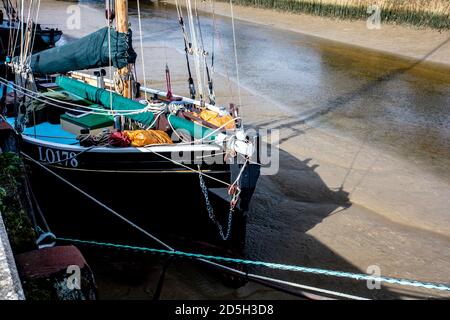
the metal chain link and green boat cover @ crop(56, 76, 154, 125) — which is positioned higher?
green boat cover @ crop(56, 76, 154, 125)

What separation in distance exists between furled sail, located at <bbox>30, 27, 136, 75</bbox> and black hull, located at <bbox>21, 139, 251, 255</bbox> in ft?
6.48

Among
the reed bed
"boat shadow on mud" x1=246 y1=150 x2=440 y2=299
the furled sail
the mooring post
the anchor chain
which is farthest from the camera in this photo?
the reed bed

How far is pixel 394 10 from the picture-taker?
104ft

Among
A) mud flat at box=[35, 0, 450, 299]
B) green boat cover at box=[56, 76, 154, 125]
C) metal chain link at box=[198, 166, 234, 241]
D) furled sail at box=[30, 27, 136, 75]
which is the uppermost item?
furled sail at box=[30, 27, 136, 75]

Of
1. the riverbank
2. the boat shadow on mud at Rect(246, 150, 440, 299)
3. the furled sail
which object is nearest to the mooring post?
the boat shadow on mud at Rect(246, 150, 440, 299)

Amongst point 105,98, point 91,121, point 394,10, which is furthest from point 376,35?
point 91,121

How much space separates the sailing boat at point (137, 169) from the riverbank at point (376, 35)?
21.2 meters

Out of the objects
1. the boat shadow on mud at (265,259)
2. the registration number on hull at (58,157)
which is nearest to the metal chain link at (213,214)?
the boat shadow on mud at (265,259)

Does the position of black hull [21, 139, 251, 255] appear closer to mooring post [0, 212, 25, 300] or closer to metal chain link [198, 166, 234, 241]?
metal chain link [198, 166, 234, 241]

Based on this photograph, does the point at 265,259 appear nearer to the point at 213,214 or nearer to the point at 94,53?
the point at 213,214

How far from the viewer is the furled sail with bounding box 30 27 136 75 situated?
8562 mm

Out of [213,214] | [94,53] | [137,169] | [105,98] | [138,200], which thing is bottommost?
[213,214]

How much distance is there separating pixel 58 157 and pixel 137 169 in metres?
1.49
